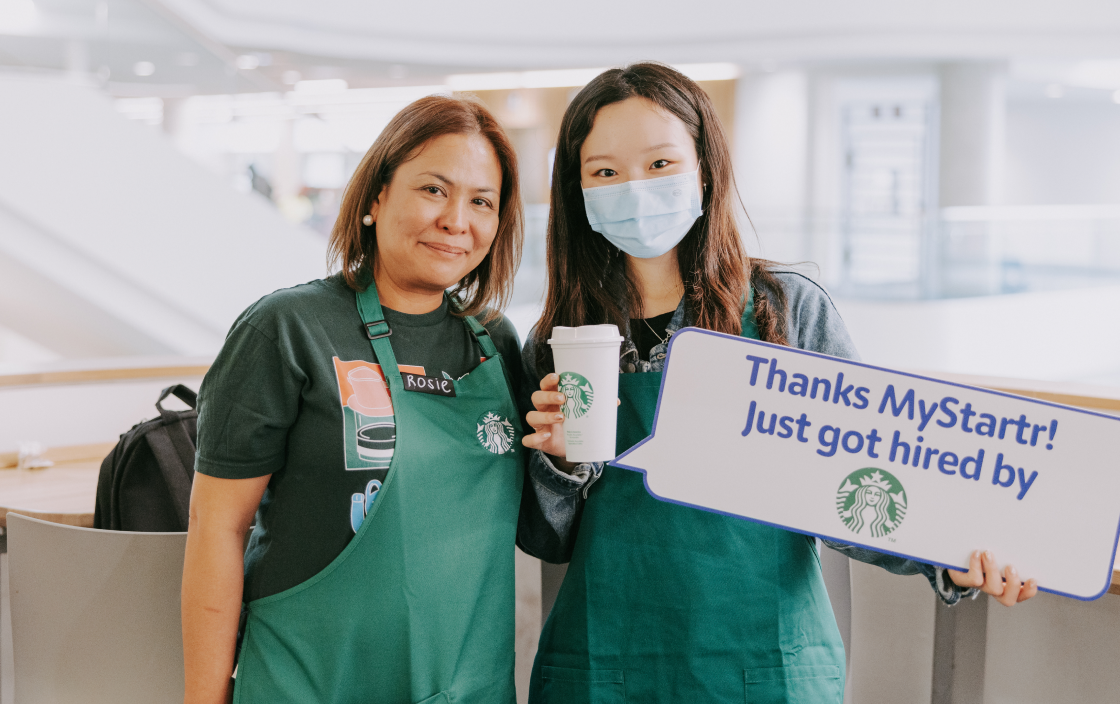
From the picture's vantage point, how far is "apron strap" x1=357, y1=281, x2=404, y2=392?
1277 mm

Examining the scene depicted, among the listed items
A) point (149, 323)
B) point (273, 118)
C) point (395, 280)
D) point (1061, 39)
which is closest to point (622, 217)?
point (395, 280)

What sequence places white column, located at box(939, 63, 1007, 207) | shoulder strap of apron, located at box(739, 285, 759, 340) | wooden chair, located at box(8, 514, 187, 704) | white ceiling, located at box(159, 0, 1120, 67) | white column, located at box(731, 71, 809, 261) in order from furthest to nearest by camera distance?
white column, located at box(731, 71, 809, 261) < white column, located at box(939, 63, 1007, 207) < white ceiling, located at box(159, 0, 1120, 67) < wooden chair, located at box(8, 514, 187, 704) < shoulder strap of apron, located at box(739, 285, 759, 340)

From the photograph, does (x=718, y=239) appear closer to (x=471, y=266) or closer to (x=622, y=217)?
(x=622, y=217)

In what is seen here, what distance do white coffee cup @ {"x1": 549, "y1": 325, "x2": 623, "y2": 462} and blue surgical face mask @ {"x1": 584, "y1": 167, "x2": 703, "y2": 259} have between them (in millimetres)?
254

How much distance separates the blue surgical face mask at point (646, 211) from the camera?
1.38 m

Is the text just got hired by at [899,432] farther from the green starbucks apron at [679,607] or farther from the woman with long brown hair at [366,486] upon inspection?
the woman with long brown hair at [366,486]

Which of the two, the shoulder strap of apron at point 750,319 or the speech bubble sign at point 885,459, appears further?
the shoulder strap of apron at point 750,319

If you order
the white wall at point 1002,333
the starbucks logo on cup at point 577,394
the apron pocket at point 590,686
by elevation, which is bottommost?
the white wall at point 1002,333

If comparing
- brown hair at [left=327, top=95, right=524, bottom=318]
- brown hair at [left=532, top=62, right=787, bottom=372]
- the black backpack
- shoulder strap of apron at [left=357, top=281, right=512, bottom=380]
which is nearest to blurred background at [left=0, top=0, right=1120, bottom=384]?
the black backpack

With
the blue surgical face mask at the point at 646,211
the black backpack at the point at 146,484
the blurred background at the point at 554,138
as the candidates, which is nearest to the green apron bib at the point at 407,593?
the blue surgical face mask at the point at 646,211

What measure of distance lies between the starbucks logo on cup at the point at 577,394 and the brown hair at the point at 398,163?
11.5 inches

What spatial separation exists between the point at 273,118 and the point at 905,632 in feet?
25.5

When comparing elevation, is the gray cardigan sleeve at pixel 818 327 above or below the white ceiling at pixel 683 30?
below

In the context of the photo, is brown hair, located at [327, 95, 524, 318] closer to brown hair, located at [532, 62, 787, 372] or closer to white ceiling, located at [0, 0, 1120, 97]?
brown hair, located at [532, 62, 787, 372]
